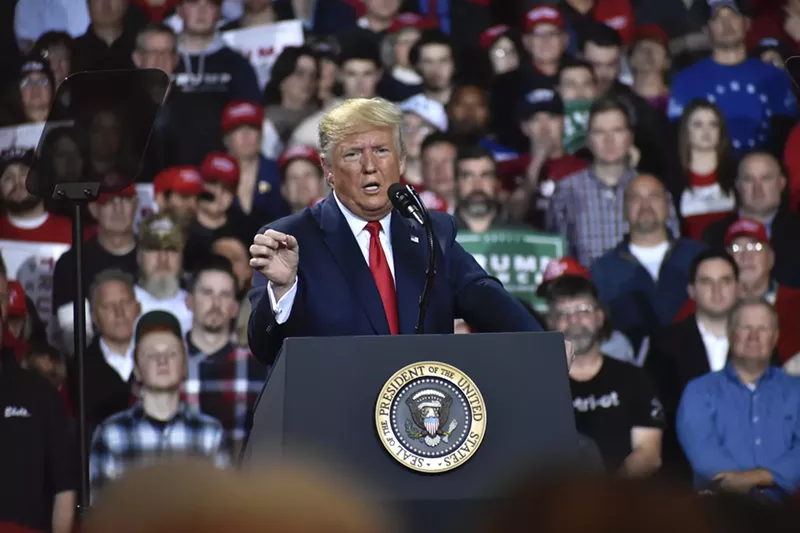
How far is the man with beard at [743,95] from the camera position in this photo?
20.6 feet

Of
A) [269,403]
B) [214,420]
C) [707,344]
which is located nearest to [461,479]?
[269,403]

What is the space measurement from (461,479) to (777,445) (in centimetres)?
336

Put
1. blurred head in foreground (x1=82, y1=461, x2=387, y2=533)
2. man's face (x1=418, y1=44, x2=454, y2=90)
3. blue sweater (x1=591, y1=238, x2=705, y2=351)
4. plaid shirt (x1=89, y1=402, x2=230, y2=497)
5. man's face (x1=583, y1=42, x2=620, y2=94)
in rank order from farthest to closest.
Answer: man's face (x1=583, y1=42, x2=620, y2=94) < man's face (x1=418, y1=44, x2=454, y2=90) < blue sweater (x1=591, y1=238, x2=705, y2=351) < plaid shirt (x1=89, y1=402, x2=230, y2=497) < blurred head in foreground (x1=82, y1=461, x2=387, y2=533)

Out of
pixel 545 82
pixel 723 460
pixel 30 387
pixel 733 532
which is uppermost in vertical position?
pixel 545 82

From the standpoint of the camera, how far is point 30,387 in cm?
492

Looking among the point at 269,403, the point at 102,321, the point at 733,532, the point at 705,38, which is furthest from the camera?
the point at 705,38

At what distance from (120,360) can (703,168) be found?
2.88 metres

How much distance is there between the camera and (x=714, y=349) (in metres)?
5.54

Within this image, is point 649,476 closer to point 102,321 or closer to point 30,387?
point 30,387

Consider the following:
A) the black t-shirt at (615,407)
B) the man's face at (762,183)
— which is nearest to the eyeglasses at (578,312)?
the black t-shirt at (615,407)

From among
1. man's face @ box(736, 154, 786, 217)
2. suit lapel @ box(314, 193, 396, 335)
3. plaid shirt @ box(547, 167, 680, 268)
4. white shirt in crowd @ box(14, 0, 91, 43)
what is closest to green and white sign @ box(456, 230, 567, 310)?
plaid shirt @ box(547, 167, 680, 268)

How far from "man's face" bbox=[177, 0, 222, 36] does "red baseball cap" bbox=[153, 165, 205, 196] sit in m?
0.81

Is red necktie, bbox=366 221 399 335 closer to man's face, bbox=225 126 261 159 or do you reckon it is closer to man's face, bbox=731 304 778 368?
man's face, bbox=731 304 778 368

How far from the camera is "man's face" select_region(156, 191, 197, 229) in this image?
18.9ft
